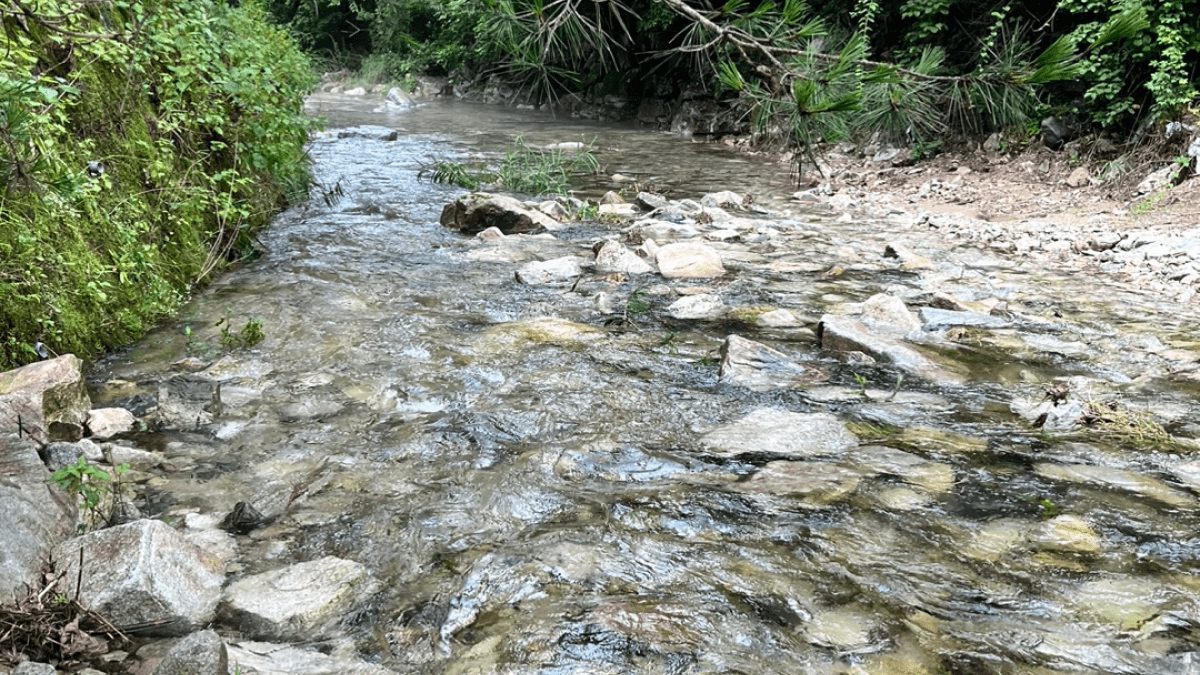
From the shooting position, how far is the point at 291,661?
1.70 meters

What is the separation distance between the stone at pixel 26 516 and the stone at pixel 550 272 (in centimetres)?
308

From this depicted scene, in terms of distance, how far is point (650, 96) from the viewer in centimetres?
1741

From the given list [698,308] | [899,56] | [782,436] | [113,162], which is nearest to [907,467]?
[782,436]

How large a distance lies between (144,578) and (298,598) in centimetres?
34

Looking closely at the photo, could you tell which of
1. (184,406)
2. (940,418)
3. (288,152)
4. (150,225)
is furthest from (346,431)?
(288,152)

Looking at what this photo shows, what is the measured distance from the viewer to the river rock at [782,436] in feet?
9.14

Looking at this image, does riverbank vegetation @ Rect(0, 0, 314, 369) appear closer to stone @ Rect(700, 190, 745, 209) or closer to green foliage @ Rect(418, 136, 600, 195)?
green foliage @ Rect(418, 136, 600, 195)

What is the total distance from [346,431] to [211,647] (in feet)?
4.57

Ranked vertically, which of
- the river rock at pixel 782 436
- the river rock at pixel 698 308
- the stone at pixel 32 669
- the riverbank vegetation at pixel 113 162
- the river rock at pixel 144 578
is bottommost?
the river rock at pixel 698 308

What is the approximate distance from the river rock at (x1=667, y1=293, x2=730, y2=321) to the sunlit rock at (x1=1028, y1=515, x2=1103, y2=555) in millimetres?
2197

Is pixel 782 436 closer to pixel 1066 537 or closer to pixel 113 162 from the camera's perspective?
pixel 1066 537

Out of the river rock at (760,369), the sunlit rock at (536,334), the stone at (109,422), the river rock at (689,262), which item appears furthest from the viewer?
the river rock at (689,262)

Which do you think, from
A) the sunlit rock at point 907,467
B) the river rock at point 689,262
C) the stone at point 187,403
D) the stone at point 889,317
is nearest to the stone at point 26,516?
the stone at point 187,403

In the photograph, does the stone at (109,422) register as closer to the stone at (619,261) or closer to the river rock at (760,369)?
the river rock at (760,369)
